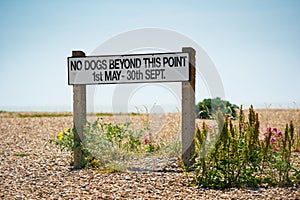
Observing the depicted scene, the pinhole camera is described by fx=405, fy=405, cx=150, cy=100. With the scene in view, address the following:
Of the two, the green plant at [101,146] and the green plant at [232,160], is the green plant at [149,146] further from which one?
the green plant at [232,160]

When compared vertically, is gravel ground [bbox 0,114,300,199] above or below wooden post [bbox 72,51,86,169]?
below

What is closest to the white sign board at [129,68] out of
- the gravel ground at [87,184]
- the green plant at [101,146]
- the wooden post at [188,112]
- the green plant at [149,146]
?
the wooden post at [188,112]

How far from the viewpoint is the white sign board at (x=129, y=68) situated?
6.07m

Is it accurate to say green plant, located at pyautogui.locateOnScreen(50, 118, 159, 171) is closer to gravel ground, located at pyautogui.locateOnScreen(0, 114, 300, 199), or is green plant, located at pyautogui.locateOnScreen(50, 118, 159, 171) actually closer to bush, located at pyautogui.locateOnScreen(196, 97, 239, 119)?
gravel ground, located at pyautogui.locateOnScreen(0, 114, 300, 199)

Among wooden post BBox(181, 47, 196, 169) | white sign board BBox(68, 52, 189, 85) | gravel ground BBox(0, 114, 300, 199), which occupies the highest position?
white sign board BBox(68, 52, 189, 85)

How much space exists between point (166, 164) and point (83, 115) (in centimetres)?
153

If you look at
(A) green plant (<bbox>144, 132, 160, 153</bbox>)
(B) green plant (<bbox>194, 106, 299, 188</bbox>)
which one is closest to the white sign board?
(B) green plant (<bbox>194, 106, 299, 188</bbox>)

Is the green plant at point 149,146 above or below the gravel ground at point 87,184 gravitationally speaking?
above

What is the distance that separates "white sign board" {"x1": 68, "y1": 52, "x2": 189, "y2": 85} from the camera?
6074 mm

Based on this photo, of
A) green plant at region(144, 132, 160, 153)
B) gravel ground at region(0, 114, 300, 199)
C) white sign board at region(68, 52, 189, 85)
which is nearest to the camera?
gravel ground at region(0, 114, 300, 199)

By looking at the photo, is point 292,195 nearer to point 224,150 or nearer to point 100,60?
point 224,150

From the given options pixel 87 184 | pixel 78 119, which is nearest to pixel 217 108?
pixel 78 119

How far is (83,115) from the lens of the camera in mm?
6445

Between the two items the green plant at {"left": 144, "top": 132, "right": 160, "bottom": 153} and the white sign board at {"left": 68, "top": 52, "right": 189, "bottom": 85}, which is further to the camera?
the green plant at {"left": 144, "top": 132, "right": 160, "bottom": 153}
